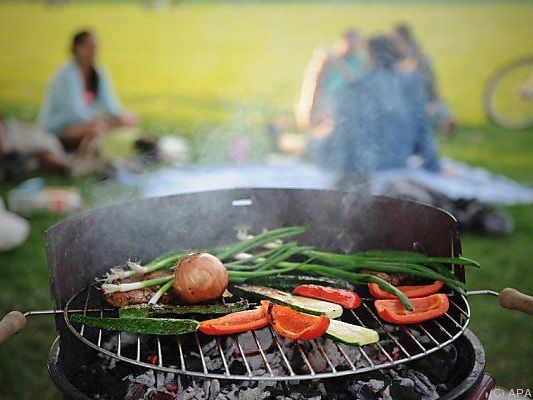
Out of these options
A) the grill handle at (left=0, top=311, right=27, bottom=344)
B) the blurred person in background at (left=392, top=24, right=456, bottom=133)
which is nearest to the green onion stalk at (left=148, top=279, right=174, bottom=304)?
the grill handle at (left=0, top=311, right=27, bottom=344)

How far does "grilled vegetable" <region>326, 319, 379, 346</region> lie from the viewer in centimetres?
207

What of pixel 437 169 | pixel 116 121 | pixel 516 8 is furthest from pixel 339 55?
pixel 516 8

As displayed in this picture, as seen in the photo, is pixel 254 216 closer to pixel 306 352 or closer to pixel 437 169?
pixel 306 352

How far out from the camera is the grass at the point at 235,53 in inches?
429

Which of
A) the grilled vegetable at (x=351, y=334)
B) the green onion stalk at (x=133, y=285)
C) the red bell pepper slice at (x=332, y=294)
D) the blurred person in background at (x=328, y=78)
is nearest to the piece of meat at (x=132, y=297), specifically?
the green onion stalk at (x=133, y=285)

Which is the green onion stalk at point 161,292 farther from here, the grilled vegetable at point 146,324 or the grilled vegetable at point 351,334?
the grilled vegetable at point 351,334

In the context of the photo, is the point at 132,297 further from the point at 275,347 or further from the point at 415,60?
the point at 415,60

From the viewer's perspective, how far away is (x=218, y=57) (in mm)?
12820

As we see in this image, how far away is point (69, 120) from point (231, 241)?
19.8 feet

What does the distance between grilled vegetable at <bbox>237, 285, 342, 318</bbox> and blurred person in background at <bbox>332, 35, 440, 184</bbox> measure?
457cm

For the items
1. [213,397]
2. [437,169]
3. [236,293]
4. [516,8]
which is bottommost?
[437,169]

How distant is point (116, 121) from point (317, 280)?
22.7 ft

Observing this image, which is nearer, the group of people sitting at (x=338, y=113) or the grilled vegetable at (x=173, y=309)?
the grilled vegetable at (x=173, y=309)

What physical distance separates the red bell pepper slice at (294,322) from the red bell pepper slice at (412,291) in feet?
1.31
